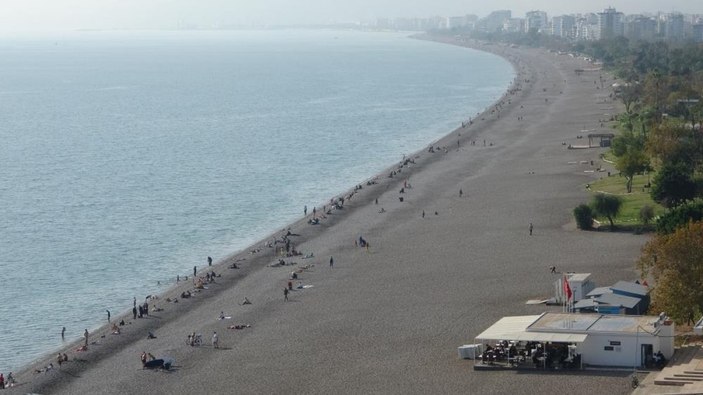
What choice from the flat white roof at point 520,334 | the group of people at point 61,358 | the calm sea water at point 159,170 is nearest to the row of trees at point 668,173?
the flat white roof at point 520,334

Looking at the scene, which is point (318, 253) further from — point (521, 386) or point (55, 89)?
point (55, 89)

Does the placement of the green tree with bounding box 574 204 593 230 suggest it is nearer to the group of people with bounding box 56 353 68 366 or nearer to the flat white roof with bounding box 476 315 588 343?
the flat white roof with bounding box 476 315 588 343

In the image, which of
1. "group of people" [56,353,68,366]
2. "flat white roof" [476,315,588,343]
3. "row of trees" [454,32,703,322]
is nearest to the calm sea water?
"group of people" [56,353,68,366]

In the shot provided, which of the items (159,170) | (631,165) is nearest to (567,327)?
(631,165)

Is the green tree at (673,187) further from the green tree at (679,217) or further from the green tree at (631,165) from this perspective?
the green tree at (679,217)

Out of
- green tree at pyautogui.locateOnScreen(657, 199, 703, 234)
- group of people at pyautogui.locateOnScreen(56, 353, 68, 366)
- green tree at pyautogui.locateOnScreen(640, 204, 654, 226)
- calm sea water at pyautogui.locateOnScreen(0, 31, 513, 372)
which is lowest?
calm sea water at pyautogui.locateOnScreen(0, 31, 513, 372)

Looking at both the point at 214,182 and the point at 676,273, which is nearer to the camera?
the point at 676,273

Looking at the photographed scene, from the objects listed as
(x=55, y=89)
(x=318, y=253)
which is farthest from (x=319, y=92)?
(x=318, y=253)
